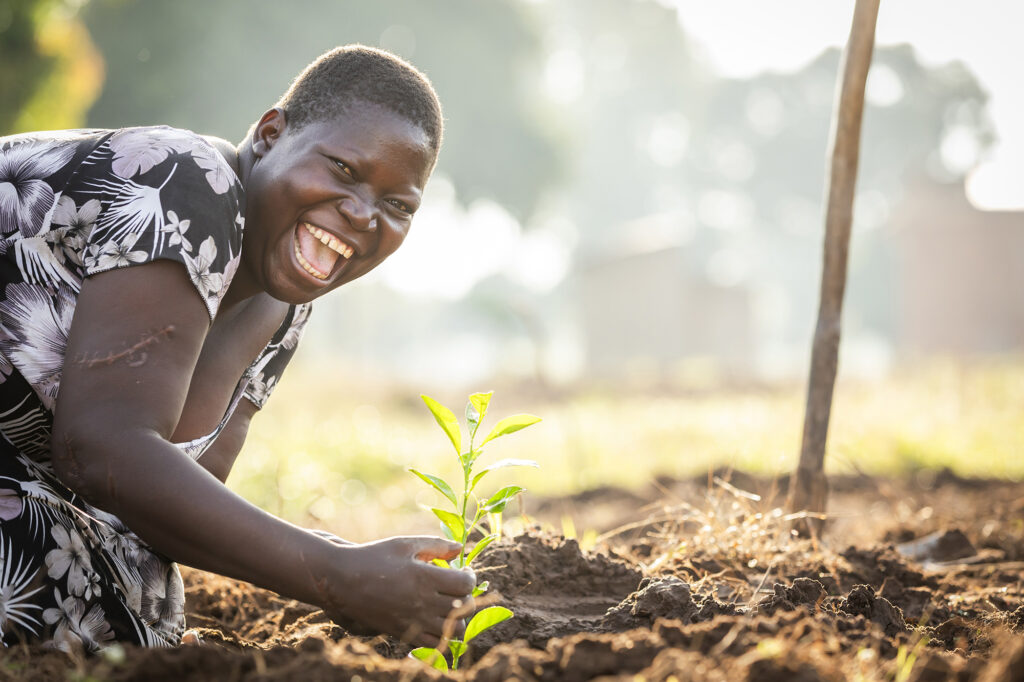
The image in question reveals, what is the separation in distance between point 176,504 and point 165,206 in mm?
553

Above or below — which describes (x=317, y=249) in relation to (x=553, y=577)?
above

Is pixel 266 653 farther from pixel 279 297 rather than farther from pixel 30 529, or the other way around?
pixel 279 297

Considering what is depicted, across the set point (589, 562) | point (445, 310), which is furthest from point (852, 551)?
point (445, 310)

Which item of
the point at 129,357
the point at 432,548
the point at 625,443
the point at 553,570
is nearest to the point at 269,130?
the point at 129,357

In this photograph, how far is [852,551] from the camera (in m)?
2.57

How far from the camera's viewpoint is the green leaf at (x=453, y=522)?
1.68m

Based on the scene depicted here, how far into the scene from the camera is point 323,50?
957 inches

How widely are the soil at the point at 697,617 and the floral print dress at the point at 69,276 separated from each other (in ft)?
0.52

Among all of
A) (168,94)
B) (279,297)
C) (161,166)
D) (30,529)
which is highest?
(168,94)

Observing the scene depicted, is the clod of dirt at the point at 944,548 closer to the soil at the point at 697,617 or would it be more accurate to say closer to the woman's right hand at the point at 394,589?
the soil at the point at 697,617

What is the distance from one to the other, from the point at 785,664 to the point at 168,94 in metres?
21.1

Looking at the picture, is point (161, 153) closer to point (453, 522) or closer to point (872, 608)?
point (453, 522)

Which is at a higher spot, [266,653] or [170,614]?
[266,653]

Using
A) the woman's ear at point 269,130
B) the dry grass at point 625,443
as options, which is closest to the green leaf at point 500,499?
the woman's ear at point 269,130
